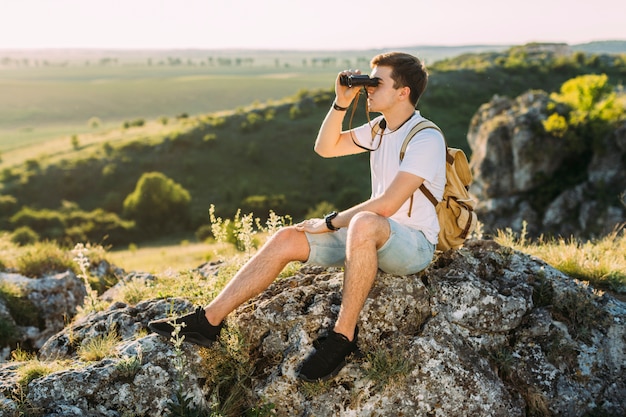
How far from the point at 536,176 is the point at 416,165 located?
32.8 m

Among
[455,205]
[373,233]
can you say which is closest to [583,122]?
[455,205]

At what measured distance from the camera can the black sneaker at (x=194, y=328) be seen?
4797 mm

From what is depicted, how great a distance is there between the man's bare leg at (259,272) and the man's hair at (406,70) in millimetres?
1754

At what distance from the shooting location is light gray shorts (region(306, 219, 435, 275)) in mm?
4879

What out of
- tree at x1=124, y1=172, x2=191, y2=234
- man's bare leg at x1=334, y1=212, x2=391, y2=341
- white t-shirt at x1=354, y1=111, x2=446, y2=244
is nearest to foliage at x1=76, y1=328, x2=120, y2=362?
man's bare leg at x1=334, y1=212, x2=391, y2=341

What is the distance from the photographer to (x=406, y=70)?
523 cm

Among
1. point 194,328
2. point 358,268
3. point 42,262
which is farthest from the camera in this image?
point 42,262

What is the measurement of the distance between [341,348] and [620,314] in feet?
10.2

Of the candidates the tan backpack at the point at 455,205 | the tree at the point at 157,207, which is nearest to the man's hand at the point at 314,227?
the tan backpack at the point at 455,205

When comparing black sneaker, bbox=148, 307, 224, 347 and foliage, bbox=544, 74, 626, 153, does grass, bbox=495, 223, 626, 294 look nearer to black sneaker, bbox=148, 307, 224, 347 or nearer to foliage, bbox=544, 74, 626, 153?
black sneaker, bbox=148, 307, 224, 347

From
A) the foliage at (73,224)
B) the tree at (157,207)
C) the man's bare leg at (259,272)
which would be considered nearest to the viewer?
the man's bare leg at (259,272)

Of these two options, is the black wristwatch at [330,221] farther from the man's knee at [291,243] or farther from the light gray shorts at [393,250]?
the man's knee at [291,243]

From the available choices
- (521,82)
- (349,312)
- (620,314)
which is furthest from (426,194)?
(521,82)

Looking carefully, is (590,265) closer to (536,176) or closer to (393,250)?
(393,250)
